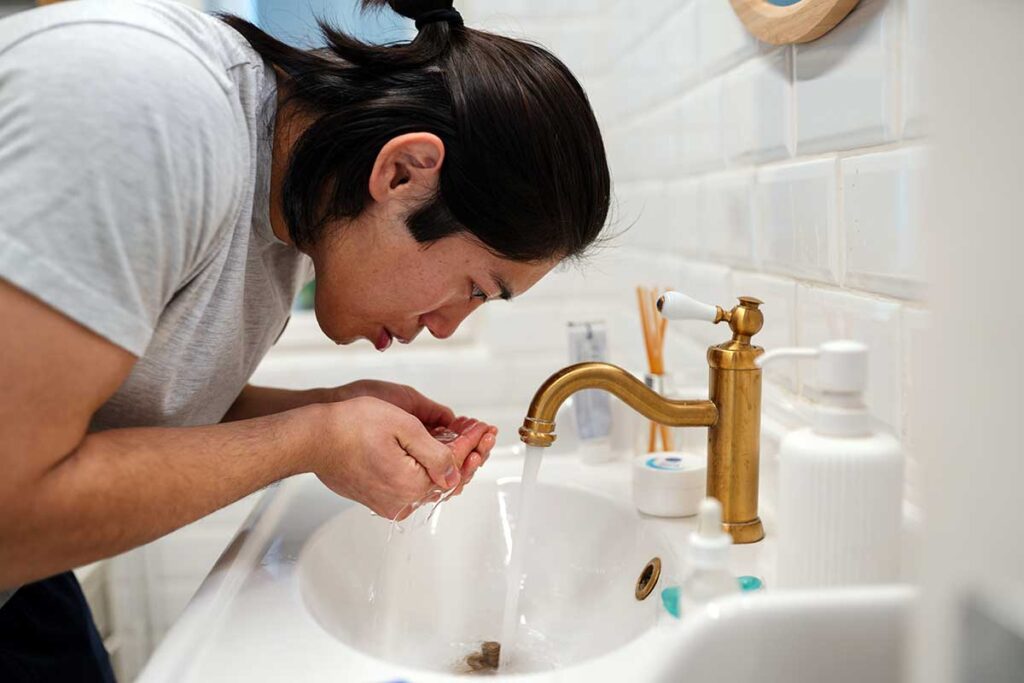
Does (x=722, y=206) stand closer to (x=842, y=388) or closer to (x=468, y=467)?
(x=468, y=467)

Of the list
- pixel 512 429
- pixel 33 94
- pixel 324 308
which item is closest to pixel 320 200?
pixel 324 308

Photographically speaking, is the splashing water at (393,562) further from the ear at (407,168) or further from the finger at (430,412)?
the ear at (407,168)

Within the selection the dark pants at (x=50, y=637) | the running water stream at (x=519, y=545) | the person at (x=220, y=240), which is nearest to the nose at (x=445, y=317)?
the person at (x=220, y=240)

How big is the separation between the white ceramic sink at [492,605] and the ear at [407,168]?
366 mm

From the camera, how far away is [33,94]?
602 millimetres

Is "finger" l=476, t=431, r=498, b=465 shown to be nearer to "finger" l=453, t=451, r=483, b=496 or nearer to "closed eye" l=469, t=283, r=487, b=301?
"finger" l=453, t=451, r=483, b=496

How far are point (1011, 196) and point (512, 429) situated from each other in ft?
4.12

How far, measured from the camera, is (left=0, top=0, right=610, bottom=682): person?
598 mm

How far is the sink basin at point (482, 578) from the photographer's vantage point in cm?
84

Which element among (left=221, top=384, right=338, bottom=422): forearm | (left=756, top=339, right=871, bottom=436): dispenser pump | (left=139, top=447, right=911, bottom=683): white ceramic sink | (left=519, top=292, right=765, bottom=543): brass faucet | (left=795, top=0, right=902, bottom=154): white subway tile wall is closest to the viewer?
(left=139, top=447, right=911, bottom=683): white ceramic sink

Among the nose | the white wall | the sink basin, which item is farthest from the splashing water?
the white wall

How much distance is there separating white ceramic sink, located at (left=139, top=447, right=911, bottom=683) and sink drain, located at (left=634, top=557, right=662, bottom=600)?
1 cm

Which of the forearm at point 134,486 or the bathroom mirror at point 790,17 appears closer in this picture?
the forearm at point 134,486

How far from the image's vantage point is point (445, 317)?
98 cm
